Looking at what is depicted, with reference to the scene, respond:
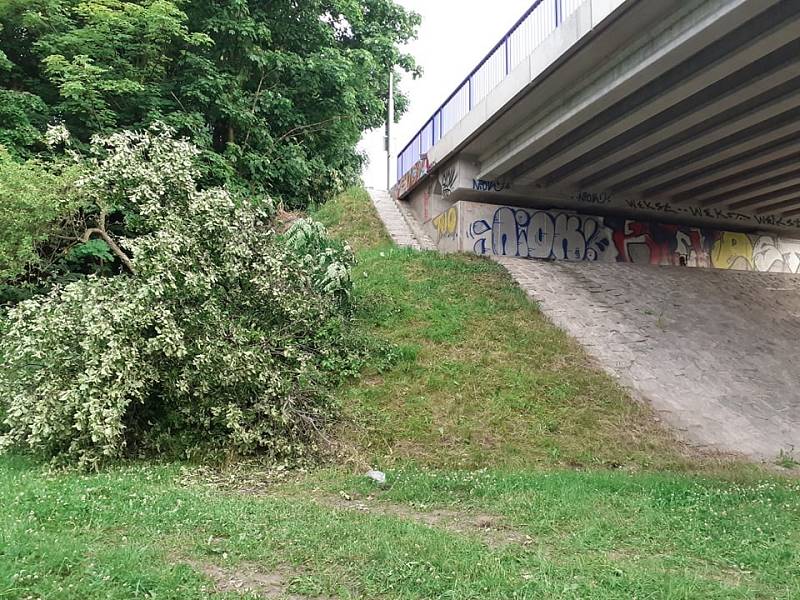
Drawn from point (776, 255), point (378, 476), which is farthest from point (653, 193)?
point (378, 476)

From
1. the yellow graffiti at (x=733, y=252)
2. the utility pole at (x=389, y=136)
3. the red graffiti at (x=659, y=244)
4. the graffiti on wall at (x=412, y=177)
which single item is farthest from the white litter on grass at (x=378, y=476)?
the utility pole at (x=389, y=136)

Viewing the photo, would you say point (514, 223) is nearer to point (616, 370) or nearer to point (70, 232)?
point (616, 370)

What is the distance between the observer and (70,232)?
950 centimetres

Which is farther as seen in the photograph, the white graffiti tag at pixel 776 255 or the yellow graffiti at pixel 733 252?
the white graffiti tag at pixel 776 255

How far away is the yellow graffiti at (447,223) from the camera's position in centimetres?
1505

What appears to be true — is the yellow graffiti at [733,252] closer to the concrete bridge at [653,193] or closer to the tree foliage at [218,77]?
the concrete bridge at [653,193]

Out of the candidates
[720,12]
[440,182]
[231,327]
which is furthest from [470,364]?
[440,182]

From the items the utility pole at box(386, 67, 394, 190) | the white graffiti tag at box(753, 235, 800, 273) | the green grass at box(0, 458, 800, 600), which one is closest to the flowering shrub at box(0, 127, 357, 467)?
the green grass at box(0, 458, 800, 600)

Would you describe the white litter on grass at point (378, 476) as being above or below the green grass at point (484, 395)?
below

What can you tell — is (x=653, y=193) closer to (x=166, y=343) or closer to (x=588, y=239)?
(x=588, y=239)

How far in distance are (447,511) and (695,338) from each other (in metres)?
8.71

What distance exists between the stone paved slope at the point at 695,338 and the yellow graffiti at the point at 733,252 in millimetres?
1587

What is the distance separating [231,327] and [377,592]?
399 centimetres

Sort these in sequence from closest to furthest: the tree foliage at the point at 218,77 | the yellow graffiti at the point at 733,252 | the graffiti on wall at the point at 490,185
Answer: the tree foliage at the point at 218,77, the graffiti on wall at the point at 490,185, the yellow graffiti at the point at 733,252
